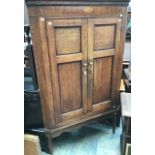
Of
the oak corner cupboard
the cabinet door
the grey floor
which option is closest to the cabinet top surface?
the oak corner cupboard

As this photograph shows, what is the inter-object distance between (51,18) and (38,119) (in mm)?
866

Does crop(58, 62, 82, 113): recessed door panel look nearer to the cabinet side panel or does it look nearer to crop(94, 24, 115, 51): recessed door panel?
the cabinet side panel

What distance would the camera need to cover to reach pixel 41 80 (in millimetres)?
1454

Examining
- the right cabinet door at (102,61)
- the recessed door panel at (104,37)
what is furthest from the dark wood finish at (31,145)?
the recessed door panel at (104,37)

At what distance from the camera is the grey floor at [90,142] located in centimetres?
179

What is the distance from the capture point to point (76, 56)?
1.49 m

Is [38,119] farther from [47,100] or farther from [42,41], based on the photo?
[42,41]

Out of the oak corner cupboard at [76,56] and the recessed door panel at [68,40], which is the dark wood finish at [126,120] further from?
the recessed door panel at [68,40]

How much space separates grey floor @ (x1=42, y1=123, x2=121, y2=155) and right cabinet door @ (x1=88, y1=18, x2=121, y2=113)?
0.35 metres

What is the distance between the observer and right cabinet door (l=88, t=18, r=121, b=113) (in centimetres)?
151

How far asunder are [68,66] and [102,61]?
31 centimetres

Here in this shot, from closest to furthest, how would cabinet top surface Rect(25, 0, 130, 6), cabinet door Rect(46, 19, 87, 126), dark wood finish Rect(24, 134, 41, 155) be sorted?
cabinet top surface Rect(25, 0, 130, 6)
cabinet door Rect(46, 19, 87, 126)
dark wood finish Rect(24, 134, 41, 155)

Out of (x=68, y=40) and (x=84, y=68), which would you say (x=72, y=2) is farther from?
(x=84, y=68)
